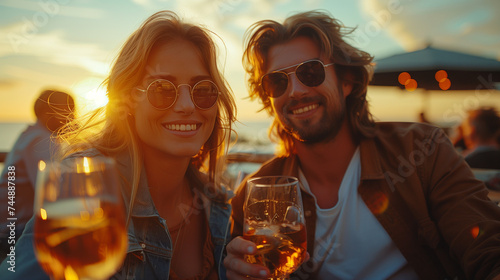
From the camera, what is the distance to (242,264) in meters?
1.17

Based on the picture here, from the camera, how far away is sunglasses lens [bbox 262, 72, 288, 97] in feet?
7.16

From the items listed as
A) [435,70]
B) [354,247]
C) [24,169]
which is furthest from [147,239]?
[435,70]

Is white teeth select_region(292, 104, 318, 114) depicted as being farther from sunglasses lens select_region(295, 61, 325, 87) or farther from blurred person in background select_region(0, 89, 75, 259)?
blurred person in background select_region(0, 89, 75, 259)

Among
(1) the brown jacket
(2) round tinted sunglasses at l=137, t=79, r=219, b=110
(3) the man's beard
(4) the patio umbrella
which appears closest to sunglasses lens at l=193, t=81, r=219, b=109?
(2) round tinted sunglasses at l=137, t=79, r=219, b=110

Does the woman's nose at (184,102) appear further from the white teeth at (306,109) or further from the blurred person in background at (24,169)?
the blurred person in background at (24,169)

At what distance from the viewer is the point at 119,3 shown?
6.85ft

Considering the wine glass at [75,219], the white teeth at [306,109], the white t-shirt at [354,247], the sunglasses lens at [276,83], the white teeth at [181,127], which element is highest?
the sunglasses lens at [276,83]

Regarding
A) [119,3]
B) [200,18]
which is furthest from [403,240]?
[119,3]

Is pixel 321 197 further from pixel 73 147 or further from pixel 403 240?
pixel 73 147

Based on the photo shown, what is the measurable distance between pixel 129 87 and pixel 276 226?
1213mm

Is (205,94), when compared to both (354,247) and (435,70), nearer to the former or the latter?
(354,247)

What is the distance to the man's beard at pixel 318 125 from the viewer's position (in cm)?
211

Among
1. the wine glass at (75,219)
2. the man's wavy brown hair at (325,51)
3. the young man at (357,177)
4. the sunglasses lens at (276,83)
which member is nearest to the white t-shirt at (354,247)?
the young man at (357,177)

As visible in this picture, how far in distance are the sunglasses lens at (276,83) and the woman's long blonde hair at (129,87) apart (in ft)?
1.30
